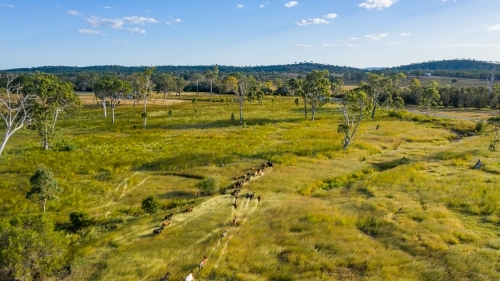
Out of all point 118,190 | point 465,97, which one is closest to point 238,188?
point 118,190

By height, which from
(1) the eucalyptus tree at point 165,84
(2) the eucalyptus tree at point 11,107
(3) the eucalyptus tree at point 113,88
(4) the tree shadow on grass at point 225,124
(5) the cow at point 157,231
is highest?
(1) the eucalyptus tree at point 165,84

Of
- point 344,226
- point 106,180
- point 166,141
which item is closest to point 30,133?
point 166,141

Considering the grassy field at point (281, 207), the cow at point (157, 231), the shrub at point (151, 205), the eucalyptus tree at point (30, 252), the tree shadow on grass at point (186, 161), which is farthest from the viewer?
the tree shadow on grass at point (186, 161)

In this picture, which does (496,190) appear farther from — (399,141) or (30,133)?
(30,133)

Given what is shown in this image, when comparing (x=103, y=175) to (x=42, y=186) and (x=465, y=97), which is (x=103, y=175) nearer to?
(x=42, y=186)

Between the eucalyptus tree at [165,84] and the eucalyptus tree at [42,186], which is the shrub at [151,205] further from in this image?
the eucalyptus tree at [165,84]

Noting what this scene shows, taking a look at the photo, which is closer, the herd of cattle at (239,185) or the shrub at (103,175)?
the herd of cattle at (239,185)

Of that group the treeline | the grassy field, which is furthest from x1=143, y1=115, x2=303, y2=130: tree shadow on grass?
the treeline

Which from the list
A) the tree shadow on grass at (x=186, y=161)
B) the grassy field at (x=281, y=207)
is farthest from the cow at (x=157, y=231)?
the tree shadow on grass at (x=186, y=161)

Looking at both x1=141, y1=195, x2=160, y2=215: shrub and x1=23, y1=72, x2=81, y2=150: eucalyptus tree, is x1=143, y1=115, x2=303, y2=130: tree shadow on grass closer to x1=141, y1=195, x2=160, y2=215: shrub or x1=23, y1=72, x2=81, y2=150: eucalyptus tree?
x1=23, y1=72, x2=81, y2=150: eucalyptus tree
